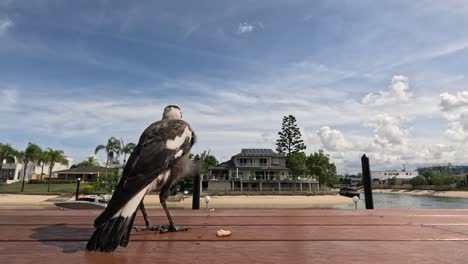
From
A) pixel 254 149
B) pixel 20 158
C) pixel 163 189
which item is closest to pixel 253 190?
pixel 254 149

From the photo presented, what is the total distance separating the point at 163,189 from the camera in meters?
2.60

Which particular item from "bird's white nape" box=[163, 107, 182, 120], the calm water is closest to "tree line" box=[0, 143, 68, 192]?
the calm water

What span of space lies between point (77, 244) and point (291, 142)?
3147 inches

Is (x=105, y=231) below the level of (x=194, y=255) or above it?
above

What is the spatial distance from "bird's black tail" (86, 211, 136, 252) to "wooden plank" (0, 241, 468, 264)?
4cm

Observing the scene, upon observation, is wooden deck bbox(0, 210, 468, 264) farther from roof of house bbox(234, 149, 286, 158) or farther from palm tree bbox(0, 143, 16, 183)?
palm tree bbox(0, 143, 16, 183)

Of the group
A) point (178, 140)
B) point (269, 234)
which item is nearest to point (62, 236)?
point (178, 140)

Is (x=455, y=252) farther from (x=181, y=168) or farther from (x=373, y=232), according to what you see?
(x=181, y=168)

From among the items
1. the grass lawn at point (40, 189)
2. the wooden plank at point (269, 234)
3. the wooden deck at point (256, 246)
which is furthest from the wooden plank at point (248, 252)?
the grass lawn at point (40, 189)

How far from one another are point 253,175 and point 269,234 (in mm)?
62327

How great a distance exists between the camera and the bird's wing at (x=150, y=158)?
69.8 inches

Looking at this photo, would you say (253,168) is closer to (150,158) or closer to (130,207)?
(150,158)

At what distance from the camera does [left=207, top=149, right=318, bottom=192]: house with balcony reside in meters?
63.0

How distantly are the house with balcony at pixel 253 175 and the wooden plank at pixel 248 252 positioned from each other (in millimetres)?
61274
